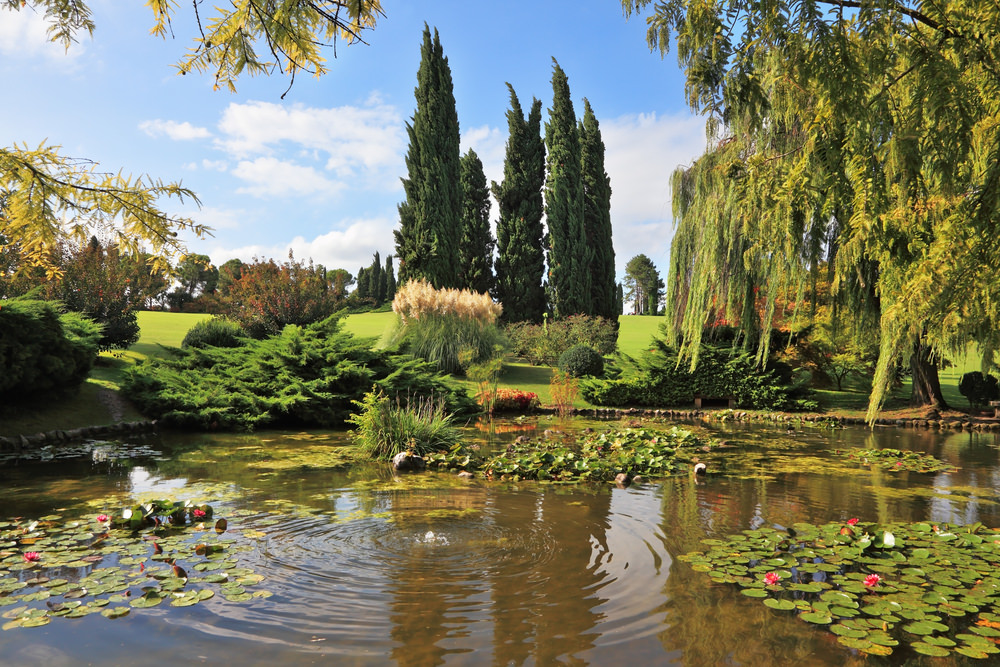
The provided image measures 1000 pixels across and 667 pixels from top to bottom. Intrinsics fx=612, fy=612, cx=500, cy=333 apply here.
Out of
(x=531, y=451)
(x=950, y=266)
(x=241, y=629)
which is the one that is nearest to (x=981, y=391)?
(x=531, y=451)

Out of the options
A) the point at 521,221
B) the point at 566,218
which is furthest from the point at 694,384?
the point at 521,221

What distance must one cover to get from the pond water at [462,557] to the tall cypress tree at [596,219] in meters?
17.7

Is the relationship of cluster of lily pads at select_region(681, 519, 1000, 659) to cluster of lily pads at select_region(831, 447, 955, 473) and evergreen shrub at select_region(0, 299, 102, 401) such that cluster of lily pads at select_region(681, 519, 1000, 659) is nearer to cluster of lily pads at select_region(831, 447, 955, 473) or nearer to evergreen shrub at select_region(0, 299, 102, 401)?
cluster of lily pads at select_region(831, 447, 955, 473)

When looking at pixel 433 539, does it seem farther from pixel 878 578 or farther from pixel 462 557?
pixel 878 578

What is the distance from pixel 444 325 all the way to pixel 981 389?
12.0 meters

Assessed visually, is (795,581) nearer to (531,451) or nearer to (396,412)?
(531,451)

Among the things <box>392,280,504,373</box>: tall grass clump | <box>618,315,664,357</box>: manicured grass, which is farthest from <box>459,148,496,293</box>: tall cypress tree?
<box>392,280,504,373</box>: tall grass clump

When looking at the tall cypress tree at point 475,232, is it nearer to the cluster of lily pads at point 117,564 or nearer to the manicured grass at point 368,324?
the manicured grass at point 368,324

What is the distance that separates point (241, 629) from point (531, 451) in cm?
508

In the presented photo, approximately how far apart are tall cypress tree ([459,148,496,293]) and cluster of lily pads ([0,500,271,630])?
1944cm

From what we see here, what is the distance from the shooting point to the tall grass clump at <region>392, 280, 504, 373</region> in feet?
47.6

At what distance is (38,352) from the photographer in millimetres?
7910

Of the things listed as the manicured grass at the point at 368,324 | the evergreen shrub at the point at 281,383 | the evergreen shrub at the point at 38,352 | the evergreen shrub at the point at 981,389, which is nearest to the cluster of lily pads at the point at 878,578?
the evergreen shrub at the point at 281,383

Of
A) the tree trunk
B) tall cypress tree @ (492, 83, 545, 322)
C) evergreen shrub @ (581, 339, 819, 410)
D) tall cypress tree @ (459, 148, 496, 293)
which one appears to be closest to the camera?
the tree trunk
